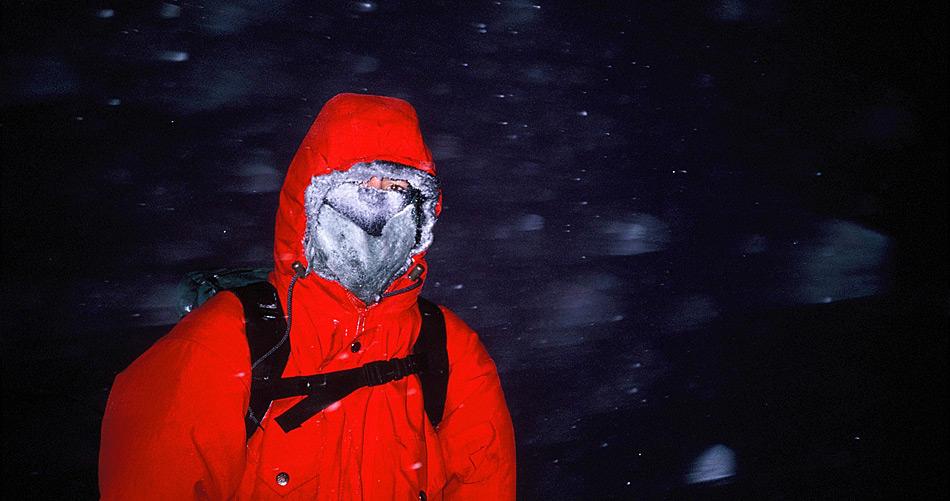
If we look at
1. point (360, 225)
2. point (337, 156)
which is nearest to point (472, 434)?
point (360, 225)

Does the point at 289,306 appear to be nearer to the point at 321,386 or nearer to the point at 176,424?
the point at 321,386

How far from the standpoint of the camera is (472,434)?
167cm

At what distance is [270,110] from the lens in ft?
6.91

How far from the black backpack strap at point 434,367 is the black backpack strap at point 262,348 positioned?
0.39 metres

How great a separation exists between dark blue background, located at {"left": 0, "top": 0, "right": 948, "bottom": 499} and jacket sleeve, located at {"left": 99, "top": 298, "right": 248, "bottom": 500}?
940 mm

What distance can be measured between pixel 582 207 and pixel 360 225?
1.38m

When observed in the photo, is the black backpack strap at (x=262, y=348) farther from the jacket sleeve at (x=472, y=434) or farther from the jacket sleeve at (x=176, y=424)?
the jacket sleeve at (x=472, y=434)

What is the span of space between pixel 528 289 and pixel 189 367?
1.56 m

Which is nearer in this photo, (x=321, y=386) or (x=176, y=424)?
(x=176, y=424)

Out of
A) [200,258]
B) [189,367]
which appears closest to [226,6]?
[200,258]

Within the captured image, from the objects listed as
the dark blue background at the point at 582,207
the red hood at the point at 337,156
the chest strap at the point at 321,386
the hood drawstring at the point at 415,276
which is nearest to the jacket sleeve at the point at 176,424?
the chest strap at the point at 321,386

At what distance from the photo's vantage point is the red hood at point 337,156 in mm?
1408

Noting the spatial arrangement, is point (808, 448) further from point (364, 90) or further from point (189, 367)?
point (189, 367)

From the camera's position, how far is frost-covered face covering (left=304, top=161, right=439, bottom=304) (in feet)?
4.58
